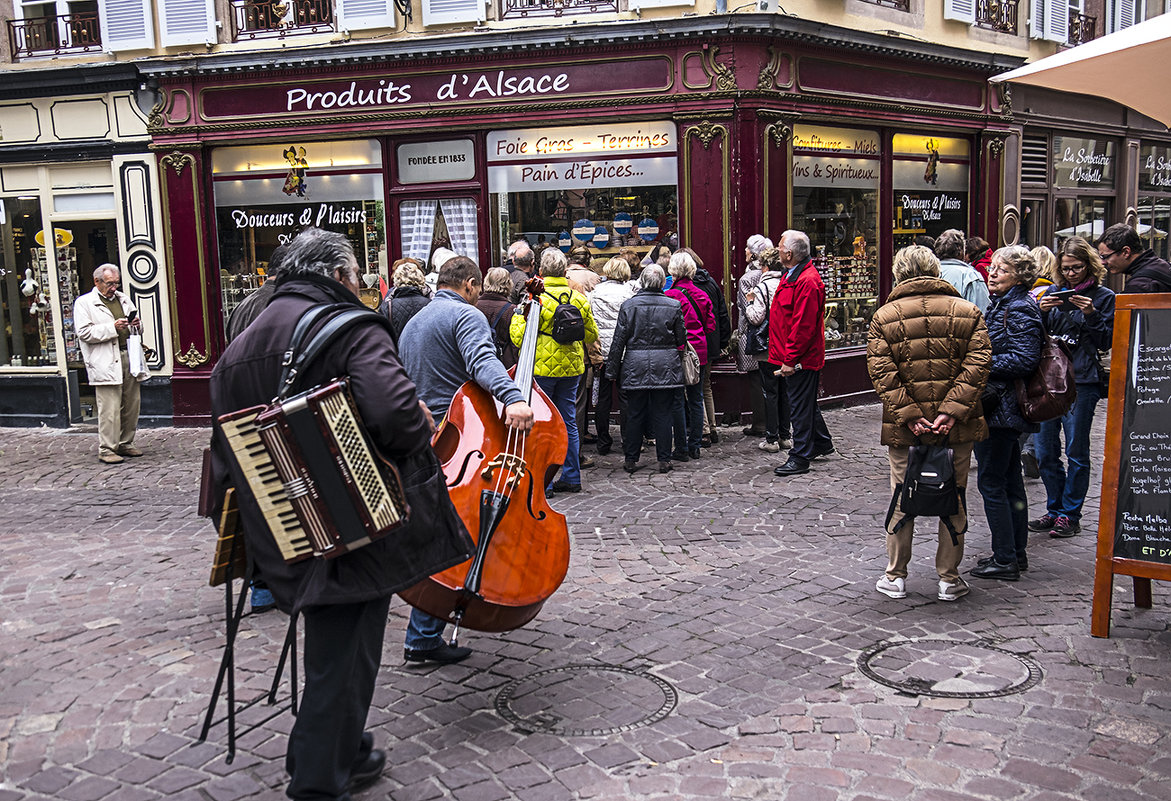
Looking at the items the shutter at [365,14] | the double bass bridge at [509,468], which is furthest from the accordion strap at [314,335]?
the shutter at [365,14]

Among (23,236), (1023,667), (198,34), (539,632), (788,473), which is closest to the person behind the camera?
(1023,667)

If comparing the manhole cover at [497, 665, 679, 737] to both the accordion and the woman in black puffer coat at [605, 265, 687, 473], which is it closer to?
the accordion

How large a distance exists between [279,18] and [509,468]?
32.3ft

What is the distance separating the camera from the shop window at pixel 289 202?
12758 mm

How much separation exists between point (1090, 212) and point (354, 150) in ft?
40.2

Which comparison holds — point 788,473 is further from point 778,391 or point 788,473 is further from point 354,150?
point 354,150

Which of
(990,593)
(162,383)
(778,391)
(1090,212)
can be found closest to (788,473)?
(778,391)

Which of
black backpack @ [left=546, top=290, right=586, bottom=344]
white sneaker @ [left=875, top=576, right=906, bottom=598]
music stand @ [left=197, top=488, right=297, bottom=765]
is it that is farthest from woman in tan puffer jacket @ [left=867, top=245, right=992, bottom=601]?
music stand @ [left=197, top=488, right=297, bottom=765]

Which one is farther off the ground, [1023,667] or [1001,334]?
[1001,334]

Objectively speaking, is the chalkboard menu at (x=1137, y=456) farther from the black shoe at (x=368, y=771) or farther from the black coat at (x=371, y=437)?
the black shoe at (x=368, y=771)

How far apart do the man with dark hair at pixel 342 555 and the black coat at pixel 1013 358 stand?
3.56 metres

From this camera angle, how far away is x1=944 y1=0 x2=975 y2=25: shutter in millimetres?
13672

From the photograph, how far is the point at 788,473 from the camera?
354 inches

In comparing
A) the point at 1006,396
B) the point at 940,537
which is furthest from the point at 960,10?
the point at 940,537
